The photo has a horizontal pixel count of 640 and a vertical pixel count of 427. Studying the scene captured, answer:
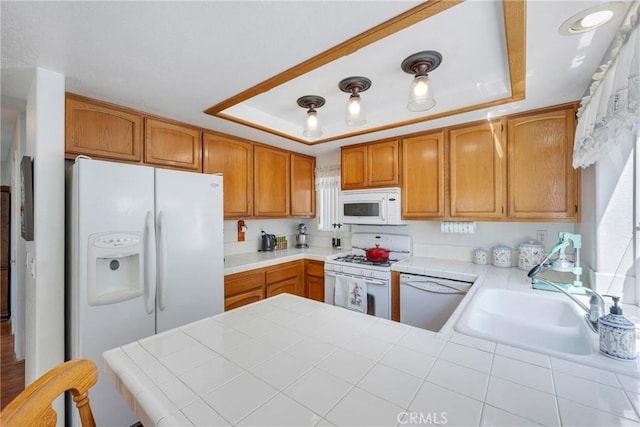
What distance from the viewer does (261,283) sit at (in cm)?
267

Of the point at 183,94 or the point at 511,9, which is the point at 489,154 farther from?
the point at 183,94

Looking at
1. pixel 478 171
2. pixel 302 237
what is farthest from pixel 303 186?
pixel 478 171

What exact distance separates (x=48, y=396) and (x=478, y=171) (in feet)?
8.96

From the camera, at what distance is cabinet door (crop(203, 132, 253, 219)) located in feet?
8.34

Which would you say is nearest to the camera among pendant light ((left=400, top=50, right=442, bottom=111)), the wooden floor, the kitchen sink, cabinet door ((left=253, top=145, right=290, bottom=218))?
the kitchen sink

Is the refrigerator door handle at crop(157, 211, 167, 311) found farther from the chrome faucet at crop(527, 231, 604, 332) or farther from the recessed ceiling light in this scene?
the recessed ceiling light

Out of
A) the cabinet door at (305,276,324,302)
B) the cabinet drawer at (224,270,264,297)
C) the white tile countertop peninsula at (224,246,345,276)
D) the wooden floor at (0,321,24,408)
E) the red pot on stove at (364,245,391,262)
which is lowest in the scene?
the wooden floor at (0,321,24,408)

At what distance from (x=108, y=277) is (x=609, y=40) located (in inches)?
111

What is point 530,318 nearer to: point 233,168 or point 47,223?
point 233,168

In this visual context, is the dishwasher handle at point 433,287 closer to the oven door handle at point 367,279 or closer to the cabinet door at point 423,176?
the oven door handle at point 367,279

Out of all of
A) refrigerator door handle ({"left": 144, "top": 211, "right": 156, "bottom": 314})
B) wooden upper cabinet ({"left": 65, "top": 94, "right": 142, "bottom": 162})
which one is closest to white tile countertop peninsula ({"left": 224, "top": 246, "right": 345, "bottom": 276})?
refrigerator door handle ({"left": 144, "top": 211, "right": 156, "bottom": 314})

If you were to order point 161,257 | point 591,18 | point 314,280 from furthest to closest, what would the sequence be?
point 314,280
point 161,257
point 591,18

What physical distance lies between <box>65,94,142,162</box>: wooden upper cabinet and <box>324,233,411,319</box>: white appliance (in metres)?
1.97

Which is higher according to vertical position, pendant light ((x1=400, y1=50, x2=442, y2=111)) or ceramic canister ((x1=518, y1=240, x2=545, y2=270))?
pendant light ((x1=400, y1=50, x2=442, y2=111))
